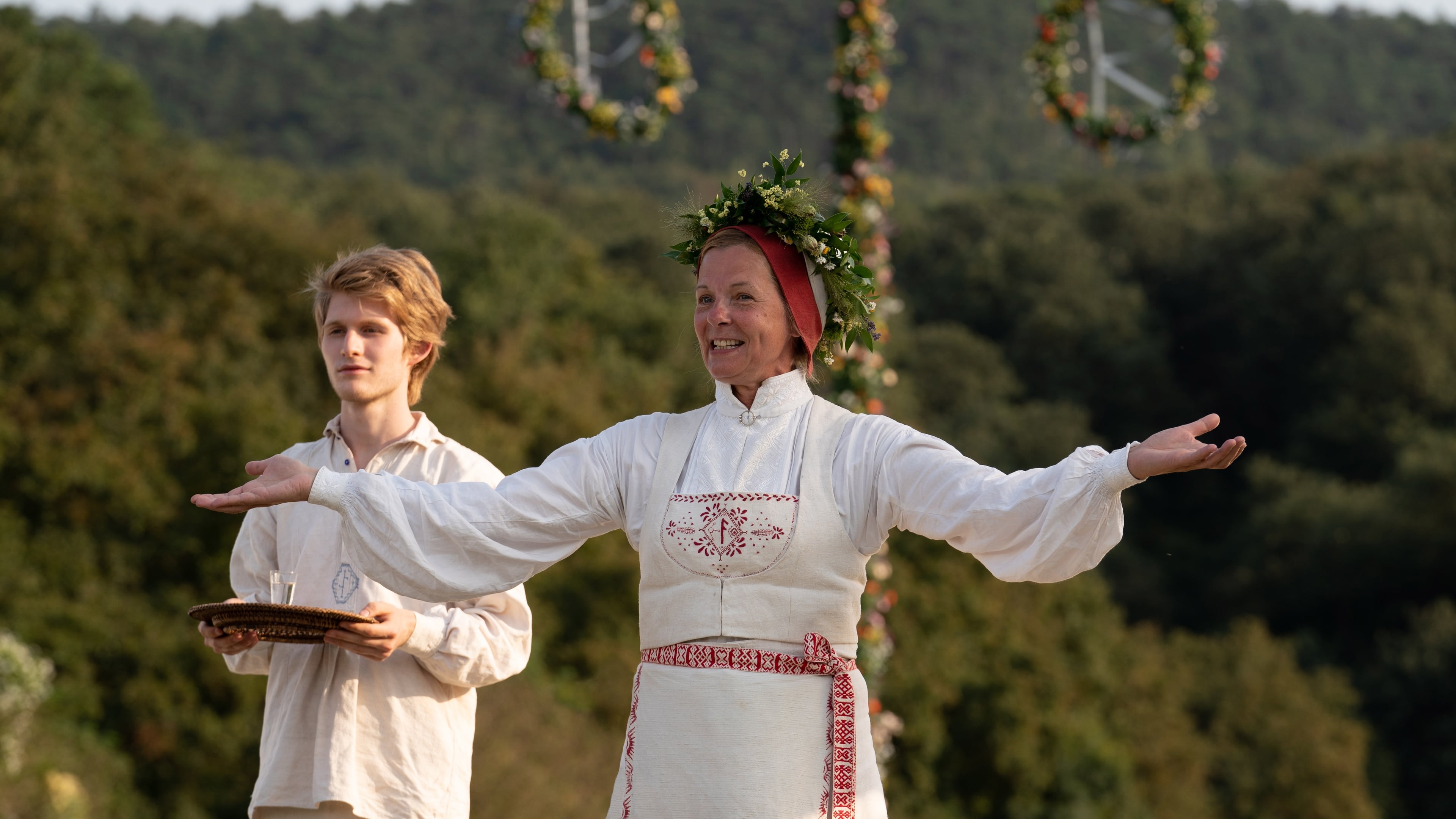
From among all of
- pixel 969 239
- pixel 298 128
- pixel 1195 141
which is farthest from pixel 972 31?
pixel 298 128

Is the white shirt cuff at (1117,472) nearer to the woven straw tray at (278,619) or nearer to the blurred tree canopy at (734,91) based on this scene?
the woven straw tray at (278,619)

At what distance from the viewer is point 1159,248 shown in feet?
180

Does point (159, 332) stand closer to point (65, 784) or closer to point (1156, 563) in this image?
point (65, 784)

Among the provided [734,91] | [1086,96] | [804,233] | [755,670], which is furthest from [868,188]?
[734,91]

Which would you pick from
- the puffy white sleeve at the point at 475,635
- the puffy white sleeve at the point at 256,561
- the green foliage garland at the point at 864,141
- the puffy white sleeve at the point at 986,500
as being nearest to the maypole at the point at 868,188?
the green foliage garland at the point at 864,141

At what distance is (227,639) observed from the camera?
14.0ft

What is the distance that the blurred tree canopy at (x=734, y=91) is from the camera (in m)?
57.2

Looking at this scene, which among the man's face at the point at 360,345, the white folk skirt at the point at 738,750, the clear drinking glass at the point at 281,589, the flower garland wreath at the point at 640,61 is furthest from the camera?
the flower garland wreath at the point at 640,61

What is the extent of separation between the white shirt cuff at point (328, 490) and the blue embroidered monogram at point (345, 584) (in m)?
0.62

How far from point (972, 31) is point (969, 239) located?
18.2m

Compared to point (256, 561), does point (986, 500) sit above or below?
below

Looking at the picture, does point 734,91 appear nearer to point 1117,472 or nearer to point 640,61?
point 640,61

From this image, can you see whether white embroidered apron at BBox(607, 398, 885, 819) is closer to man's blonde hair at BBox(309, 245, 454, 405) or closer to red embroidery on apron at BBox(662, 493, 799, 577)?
red embroidery on apron at BBox(662, 493, 799, 577)

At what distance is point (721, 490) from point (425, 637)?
90 cm
